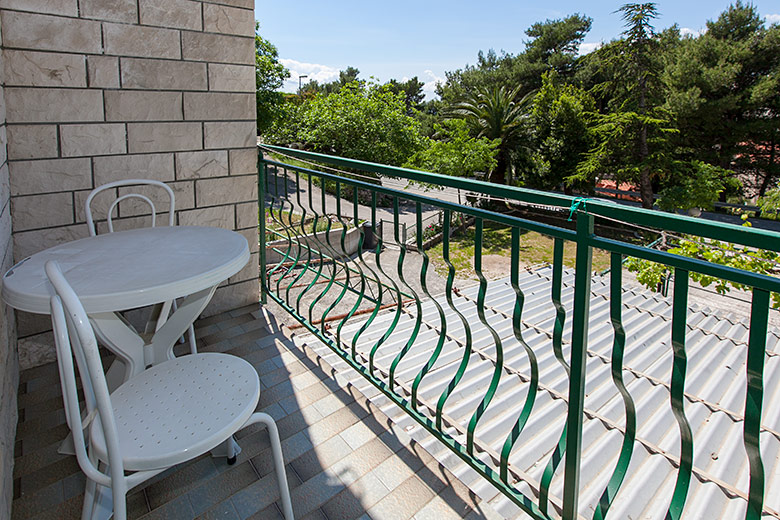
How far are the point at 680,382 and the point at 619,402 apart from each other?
7.11 ft

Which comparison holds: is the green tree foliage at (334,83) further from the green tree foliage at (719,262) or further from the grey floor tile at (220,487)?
the grey floor tile at (220,487)

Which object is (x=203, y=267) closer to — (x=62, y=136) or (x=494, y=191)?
(x=494, y=191)

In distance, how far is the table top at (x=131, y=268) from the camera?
1173 millimetres

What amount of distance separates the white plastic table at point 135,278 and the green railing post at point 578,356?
3.29 ft

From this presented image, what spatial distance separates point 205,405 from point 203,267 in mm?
416

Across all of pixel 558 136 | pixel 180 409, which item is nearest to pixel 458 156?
pixel 558 136

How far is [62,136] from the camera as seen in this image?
2150 mm

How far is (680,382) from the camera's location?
94 cm

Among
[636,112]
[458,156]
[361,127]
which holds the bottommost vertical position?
[458,156]

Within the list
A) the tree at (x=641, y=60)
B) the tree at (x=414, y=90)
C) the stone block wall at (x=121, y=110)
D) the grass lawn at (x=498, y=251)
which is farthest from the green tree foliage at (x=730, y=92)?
the tree at (x=414, y=90)

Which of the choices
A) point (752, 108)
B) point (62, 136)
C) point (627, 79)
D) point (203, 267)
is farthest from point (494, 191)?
point (752, 108)

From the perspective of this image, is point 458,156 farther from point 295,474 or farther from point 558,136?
point 295,474

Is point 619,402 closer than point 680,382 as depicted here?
No

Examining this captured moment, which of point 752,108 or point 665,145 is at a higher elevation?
point 752,108
